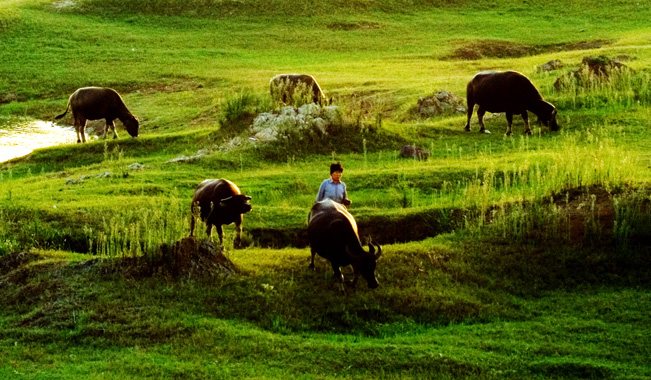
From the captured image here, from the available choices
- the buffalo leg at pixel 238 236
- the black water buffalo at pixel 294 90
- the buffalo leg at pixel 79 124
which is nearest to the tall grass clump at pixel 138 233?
the buffalo leg at pixel 238 236

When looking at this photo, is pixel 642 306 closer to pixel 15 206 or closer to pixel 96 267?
pixel 96 267

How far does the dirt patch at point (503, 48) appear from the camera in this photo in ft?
154

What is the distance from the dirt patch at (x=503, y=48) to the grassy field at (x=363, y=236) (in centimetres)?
1323

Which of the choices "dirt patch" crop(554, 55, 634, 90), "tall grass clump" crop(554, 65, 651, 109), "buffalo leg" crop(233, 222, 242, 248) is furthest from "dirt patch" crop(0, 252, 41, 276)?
"dirt patch" crop(554, 55, 634, 90)

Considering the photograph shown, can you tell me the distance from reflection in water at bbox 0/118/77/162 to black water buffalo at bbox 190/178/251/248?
1414cm

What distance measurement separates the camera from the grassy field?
11727mm

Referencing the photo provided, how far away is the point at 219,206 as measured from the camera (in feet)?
52.3

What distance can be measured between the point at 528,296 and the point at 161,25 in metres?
41.8

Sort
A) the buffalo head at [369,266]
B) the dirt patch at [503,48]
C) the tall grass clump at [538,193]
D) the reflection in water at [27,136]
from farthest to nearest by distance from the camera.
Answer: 1. the dirt patch at [503,48]
2. the reflection in water at [27,136]
3. the tall grass clump at [538,193]
4. the buffalo head at [369,266]

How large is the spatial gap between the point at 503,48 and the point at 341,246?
36789 millimetres

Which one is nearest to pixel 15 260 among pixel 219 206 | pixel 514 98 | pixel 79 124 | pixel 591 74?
pixel 219 206

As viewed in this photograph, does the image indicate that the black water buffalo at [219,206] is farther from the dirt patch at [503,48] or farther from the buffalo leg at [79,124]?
the dirt patch at [503,48]

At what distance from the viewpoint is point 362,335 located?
12.6 meters

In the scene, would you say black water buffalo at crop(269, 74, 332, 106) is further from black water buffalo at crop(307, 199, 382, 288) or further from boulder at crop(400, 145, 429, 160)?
black water buffalo at crop(307, 199, 382, 288)
